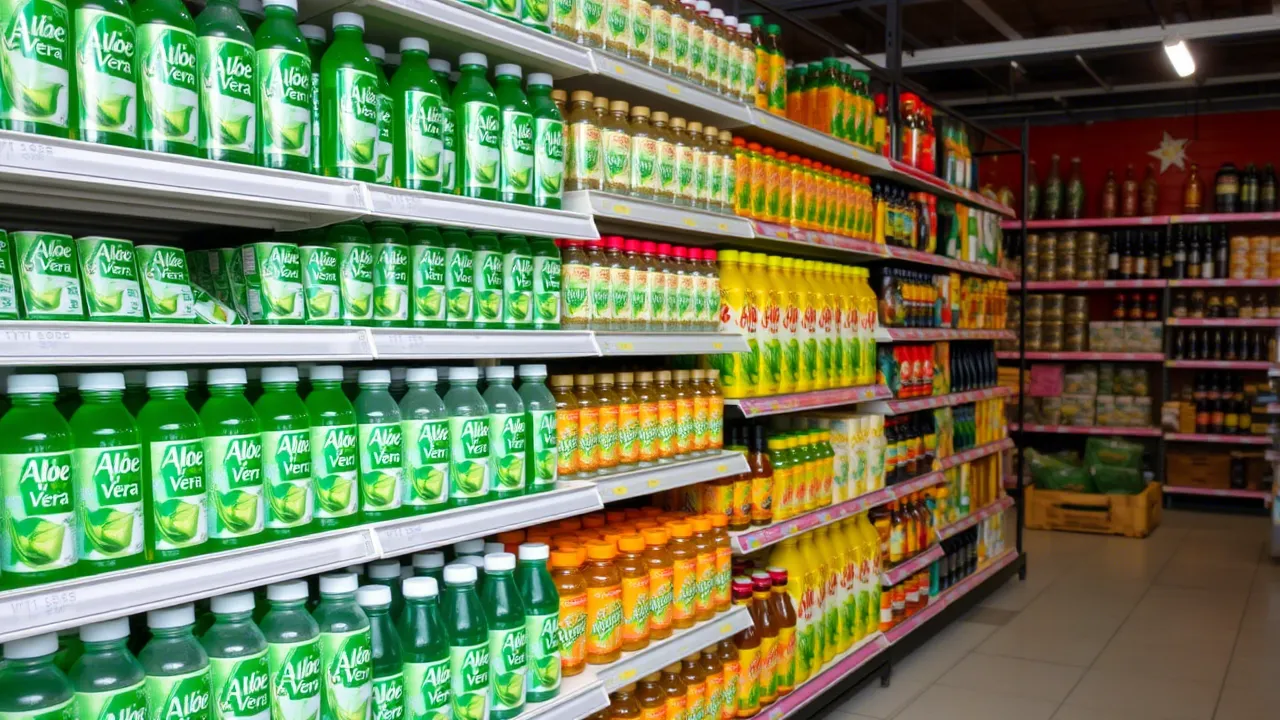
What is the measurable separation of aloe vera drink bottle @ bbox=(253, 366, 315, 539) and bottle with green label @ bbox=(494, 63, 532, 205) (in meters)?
0.66

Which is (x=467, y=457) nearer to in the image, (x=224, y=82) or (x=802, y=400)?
(x=224, y=82)

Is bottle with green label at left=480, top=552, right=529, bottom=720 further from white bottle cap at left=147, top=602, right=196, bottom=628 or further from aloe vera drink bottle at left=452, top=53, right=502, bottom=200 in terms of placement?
aloe vera drink bottle at left=452, top=53, right=502, bottom=200

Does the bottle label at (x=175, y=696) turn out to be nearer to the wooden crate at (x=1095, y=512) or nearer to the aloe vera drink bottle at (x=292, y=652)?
the aloe vera drink bottle at (x=292, y=652)

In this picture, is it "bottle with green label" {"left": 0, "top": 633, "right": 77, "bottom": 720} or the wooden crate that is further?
the wooden crate

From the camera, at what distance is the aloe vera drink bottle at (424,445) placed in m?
1.94

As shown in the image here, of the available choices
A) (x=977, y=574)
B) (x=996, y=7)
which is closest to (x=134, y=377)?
(x=977, y=574)

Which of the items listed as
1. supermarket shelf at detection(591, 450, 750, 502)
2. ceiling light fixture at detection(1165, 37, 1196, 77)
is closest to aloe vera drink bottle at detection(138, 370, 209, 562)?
supermarket shelf at detection(591, 450, 750, 502)

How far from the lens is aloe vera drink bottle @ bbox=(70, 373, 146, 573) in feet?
4.73

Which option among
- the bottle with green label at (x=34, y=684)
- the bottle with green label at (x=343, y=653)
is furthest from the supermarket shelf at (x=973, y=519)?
the bottle with green label at (x=34, y=684)

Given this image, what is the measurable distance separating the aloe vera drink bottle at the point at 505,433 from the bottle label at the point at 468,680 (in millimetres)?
323

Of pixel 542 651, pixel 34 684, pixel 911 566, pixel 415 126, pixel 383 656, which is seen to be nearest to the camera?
pixel 34 684

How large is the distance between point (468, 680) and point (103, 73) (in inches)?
47.9

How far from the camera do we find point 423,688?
73.8 inches

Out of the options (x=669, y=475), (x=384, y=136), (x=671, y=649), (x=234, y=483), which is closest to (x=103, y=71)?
(x=384, y=136)
